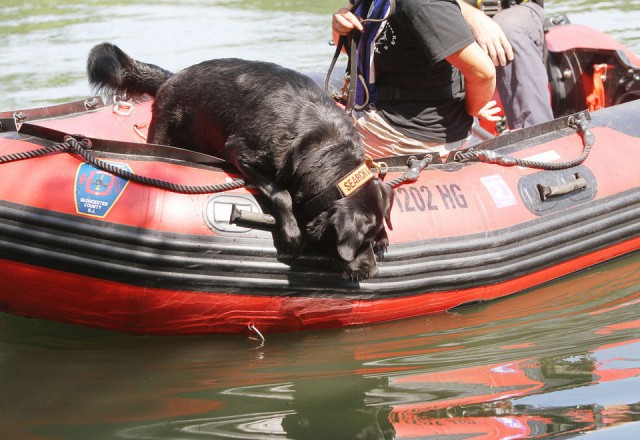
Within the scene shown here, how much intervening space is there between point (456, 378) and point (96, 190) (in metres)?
1.59

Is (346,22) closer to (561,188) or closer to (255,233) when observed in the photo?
(255,233)

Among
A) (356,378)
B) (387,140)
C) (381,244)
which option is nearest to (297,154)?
(381,244)

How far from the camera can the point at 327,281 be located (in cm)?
370

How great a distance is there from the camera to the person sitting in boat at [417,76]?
3896 mm

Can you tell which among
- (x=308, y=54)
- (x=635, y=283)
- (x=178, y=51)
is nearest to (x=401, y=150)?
(x=635, y=283)

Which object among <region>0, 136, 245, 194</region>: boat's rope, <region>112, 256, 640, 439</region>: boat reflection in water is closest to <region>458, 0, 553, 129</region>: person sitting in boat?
<region>112, 256, 640, 439</region>: boat reflection in water

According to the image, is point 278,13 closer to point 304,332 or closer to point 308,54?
point 308,54

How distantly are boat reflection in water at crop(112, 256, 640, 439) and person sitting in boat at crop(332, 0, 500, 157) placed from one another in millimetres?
→ 911

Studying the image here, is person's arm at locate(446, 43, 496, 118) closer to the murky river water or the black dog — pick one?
the black dog

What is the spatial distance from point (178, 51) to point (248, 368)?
644cm

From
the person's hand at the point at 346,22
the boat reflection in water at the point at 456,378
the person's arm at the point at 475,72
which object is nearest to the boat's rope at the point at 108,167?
the boat reflection in water at the point at 456,378

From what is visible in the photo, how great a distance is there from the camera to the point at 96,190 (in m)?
3.49

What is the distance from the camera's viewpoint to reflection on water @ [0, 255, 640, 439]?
304 centimetres

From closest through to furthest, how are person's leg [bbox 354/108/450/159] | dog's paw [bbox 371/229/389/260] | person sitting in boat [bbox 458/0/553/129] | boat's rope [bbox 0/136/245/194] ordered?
boat's rope [bbox 0/136/245/194] < dog's paw [bbox 371/229/389/260] < person's leg [bbox 354/108/450/159] < person sitting in boat [bbox 458/0/553/129]
